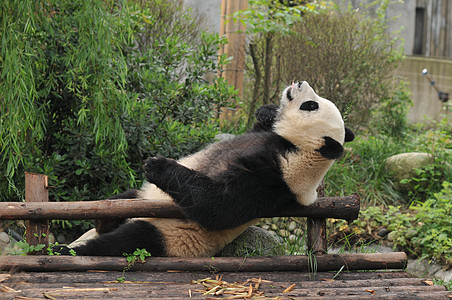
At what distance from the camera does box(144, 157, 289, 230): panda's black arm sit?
2574 millimetres

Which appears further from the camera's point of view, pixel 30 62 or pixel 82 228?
pixel 82 228

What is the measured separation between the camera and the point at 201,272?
9.01 ft

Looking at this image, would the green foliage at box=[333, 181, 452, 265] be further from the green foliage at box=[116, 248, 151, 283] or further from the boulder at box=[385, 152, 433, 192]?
the green foliage at box=[116, 248, 151, 283]

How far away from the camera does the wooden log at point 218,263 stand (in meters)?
2.59

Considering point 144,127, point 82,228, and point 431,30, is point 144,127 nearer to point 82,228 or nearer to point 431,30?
point 82,228

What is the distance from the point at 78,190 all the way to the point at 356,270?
6.97 feet

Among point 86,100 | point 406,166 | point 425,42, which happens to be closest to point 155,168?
point 86,100

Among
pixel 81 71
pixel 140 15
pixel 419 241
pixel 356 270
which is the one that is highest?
pixel 140 15

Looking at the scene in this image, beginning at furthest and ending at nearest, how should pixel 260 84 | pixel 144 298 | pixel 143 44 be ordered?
pixel 260 84
pixel 143 44
pixel 144 298

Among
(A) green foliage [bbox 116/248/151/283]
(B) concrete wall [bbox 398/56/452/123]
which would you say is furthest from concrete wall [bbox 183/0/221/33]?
(A) green foliage [bbox 116/248/151/283]

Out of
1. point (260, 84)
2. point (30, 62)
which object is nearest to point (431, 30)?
point (260, 84)

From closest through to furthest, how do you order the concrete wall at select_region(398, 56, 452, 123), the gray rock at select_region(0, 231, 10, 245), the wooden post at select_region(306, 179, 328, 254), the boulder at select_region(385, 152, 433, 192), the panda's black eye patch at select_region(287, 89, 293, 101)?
the panda's black eye patch at select_region(287, 89, 293, 101), the wooden post at select_region(306, 179, 328, 254), the gray rock at select_region(0, 231, 10, 245), the boulder at select_region(385, 152, 433, 192), the concrete wall at select_region(398, 56, 452, 123)

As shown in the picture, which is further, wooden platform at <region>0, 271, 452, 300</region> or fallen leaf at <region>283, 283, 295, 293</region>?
fallen leaf at <region>283, 283, 295, 293</region>

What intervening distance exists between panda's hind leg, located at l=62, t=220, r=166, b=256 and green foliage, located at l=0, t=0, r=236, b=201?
2.88 feet
